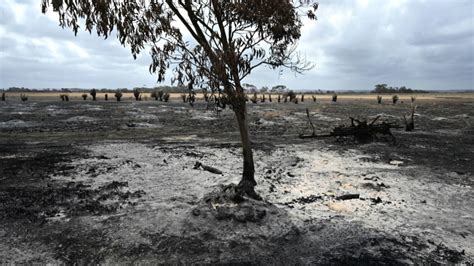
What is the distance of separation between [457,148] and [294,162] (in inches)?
340

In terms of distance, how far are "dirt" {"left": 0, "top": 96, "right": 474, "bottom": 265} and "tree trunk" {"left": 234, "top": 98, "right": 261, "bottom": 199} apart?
427mm

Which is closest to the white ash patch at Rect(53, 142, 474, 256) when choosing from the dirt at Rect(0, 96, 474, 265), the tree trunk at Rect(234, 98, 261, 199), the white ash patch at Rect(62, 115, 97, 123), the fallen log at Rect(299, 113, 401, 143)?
the dirt at Rect(0, 96, 474, 265)

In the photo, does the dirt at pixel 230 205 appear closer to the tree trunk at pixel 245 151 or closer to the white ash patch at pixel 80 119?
the tree trunk at pixel 245 151

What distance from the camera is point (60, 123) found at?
1024 inches

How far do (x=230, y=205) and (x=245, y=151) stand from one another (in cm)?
164

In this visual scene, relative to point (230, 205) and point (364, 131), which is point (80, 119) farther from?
point (230, 205)

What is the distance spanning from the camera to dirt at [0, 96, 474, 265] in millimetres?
7102

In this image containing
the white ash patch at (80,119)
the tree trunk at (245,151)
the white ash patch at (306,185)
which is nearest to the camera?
the white ash patch at (306,185)

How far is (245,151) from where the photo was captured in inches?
382

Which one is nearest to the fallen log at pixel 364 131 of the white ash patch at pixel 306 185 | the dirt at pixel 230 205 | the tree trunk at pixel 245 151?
the dirt at pixel 230 205

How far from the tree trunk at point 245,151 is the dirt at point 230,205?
427mm

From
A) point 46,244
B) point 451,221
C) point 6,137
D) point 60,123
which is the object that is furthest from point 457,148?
point 60,123

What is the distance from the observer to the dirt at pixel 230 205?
23.3 feet

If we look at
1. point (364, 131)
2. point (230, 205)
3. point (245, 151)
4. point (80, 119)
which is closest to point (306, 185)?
point (245, 151)
